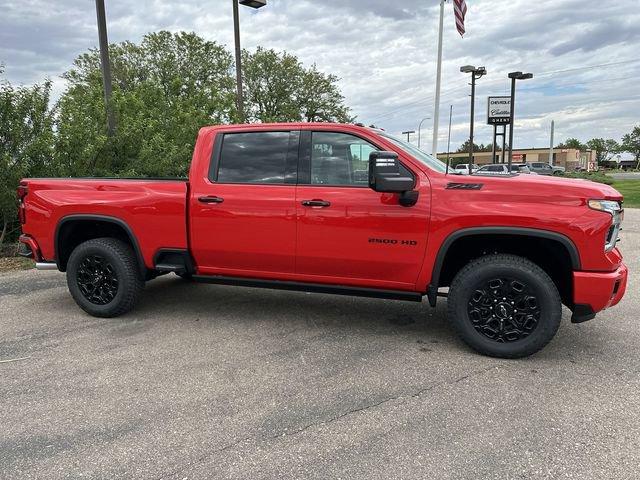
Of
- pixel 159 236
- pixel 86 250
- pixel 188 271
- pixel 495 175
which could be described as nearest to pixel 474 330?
pixel 495 175

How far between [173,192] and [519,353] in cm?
334

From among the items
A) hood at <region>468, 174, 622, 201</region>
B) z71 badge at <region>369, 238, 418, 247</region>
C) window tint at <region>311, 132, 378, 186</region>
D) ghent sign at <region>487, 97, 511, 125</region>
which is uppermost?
ghent sign at <region>487, 97, 511, 125</region>

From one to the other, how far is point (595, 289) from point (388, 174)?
176cm

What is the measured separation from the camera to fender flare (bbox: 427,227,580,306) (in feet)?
11.9

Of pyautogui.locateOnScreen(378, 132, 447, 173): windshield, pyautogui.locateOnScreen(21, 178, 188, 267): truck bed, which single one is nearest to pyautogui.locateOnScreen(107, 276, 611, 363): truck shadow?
pyautogui.locateOnScreen(21, 178, 188, 267): truck bed

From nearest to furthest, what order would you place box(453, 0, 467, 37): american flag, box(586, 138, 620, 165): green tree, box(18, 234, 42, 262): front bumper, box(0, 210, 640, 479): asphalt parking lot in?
box(0, 210, 640, 479): asphalt parking lot → box(18, 234, 42, 262): front bumper → box(453, 0, 467, 37): american flag → box(586, 138, 620, 165): green tree

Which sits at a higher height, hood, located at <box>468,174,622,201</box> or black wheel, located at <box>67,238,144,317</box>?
hood, located at <box>468,174,622,201</box>

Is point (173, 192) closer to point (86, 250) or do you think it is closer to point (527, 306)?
point (86, 250)

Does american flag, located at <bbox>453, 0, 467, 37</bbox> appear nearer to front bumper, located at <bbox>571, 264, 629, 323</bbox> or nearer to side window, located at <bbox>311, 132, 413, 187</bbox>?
side window, located at <bbox>311, 132, 413, 187</bbox>

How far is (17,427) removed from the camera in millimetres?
2947

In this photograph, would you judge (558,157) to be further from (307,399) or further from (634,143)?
(307,399)

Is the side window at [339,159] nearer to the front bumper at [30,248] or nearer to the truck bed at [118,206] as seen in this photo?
the truck bed at [118,206]

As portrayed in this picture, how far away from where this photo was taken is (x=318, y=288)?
4387 mm

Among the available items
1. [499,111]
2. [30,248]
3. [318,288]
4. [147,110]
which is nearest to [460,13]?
[147,110]
